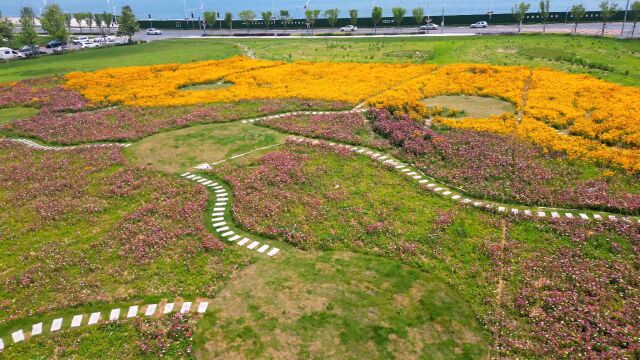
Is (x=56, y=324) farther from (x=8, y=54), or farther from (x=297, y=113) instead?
(x=8, y=54)

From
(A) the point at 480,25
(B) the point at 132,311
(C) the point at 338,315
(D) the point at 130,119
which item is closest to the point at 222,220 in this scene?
(B) the point at 132,311

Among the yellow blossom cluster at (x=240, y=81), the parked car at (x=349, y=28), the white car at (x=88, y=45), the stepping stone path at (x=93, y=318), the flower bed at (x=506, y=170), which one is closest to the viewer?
the stepping stone path at (x=93, y=318)

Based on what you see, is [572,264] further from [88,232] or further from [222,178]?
[88,232]

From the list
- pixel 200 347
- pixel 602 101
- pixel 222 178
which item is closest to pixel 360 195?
pixel 222 178

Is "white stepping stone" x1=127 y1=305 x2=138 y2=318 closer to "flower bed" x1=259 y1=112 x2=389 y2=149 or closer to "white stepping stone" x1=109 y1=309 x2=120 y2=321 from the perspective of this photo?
"white stepping stone" x1=109 y1=309 x2=120 y2=321

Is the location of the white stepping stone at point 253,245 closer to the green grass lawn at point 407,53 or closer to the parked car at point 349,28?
the green grass lawn at point 407,53

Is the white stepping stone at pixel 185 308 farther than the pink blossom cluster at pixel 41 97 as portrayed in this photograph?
No

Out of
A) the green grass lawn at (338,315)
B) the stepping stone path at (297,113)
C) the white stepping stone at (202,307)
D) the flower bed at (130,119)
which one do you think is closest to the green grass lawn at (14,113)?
the flower bed at (130,119)
